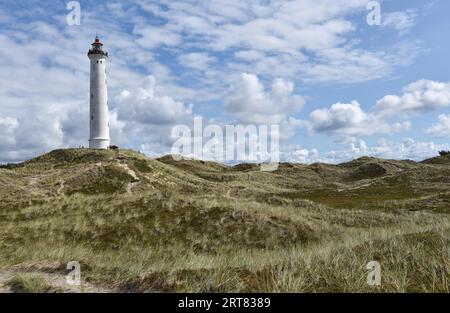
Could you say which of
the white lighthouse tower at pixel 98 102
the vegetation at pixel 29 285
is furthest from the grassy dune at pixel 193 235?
the white lighthouse tower at pixel 98 102

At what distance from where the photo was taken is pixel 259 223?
31.5 m

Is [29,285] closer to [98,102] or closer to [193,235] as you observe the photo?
[193,235]

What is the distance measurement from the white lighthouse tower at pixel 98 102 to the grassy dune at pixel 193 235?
5488 mm

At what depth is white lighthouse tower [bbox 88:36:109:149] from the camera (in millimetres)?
87062

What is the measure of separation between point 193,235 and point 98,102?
210 ft

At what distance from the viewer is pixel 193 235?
30.1 metres

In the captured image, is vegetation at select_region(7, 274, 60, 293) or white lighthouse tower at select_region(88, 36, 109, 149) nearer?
vegetation at select_region(7, 274, 60, 293)

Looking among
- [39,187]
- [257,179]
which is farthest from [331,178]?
[39,187]

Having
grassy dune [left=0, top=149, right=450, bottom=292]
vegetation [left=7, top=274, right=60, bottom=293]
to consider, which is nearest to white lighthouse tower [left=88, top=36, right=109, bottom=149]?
grassy dune [left=0, top=149, right=450, bottom=292]

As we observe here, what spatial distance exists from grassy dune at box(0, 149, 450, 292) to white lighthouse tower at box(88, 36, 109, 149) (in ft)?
18.0

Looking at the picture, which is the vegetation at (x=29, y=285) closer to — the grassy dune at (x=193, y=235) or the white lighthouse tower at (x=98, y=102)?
the grassy dune at (x=193, y=235)

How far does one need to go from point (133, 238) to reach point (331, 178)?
391 ft

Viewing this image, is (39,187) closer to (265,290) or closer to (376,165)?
(265,290)

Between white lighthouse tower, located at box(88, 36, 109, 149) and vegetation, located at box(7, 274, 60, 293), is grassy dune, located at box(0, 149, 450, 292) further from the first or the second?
white lighthouse tower, located at box(88, 36, 109, 149)
